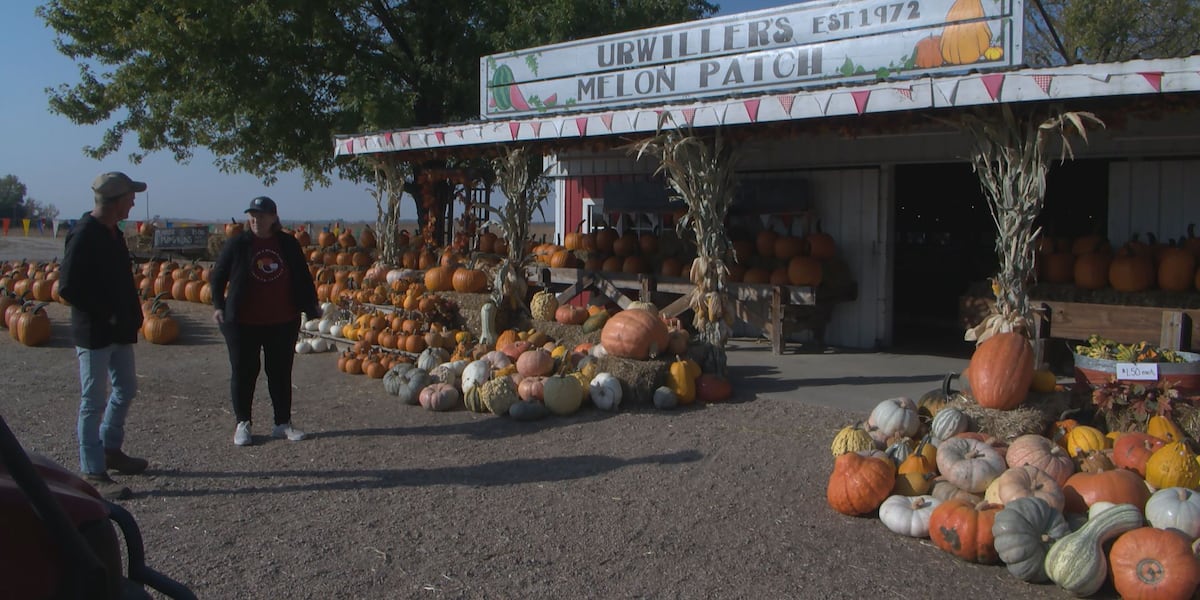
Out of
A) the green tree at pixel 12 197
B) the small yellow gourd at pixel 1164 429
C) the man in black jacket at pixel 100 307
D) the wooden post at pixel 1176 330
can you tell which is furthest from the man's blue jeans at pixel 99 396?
the green tree at pixel 12 197

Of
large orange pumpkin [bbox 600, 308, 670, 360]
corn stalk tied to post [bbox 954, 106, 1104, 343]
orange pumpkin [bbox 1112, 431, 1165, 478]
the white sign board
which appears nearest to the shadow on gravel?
large orange pumpkin [bbox 600, 308, 670, 360]

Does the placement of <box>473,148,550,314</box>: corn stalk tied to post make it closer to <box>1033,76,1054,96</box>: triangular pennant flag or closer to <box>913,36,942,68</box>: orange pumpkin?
<box>913,36,942,68</box>: orange pumpkin

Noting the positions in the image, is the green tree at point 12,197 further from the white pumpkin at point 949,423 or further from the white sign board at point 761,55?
the white pumpkin at point 949,423

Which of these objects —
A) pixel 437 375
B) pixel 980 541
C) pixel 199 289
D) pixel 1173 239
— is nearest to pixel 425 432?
pixel 437 375

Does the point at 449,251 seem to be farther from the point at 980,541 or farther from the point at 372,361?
the point at 980,541

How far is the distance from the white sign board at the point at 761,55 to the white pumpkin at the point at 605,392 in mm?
3317

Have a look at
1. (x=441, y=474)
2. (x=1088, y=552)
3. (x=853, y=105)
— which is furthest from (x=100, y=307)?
(x=1088, y=552)

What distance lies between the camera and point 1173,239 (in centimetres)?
840

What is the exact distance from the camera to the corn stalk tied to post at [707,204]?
8.06 m

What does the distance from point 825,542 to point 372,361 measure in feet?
19.9

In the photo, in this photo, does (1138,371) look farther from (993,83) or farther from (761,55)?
(761,55)

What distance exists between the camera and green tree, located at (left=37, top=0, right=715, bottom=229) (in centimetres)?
1656

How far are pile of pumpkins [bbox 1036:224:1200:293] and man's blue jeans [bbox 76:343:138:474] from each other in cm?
712

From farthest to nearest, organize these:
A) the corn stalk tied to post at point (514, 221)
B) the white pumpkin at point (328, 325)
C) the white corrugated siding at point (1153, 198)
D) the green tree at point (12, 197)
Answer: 1. the green tree at point (12, 197)
2. the white pumpkin at point (328, 325)
3. the corn stalk tied to post at point (514, 221)
4. the white corrugated siding at point (1153, 198)
